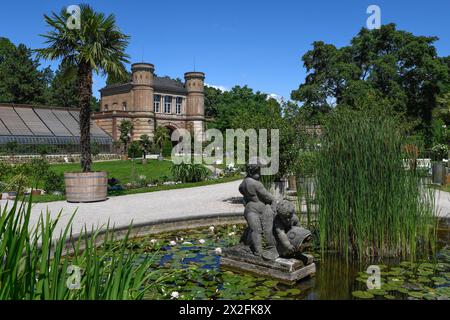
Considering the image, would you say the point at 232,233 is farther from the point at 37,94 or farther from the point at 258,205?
the point at 37,94

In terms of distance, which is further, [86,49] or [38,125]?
[38,125]

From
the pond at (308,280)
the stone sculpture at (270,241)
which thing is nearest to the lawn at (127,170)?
the pond at (308,280)

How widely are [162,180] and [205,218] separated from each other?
958 centimetres

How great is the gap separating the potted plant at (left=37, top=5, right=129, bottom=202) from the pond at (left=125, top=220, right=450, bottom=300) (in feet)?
18.4

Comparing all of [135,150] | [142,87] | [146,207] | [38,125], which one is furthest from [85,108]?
[142,87]

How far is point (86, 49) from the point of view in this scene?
1095cm

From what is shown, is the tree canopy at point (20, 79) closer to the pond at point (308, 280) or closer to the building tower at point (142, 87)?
the building tower at point (142, 87)

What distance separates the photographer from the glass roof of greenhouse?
3238 centimetres

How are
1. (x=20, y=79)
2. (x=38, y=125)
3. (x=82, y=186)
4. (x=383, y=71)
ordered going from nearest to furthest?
(x=82, y=186), (x=383, y=71), (x=38, y=125), (x=20, y=79)

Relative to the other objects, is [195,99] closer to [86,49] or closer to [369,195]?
[86,49]

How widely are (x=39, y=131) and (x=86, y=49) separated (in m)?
26.6

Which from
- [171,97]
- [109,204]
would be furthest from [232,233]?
[171,97]

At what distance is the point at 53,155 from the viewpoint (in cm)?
3353

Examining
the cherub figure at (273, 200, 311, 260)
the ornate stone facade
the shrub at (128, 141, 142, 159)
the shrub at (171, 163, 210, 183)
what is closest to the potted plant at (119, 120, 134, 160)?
the shrub at (128, 141, 142, 159)
